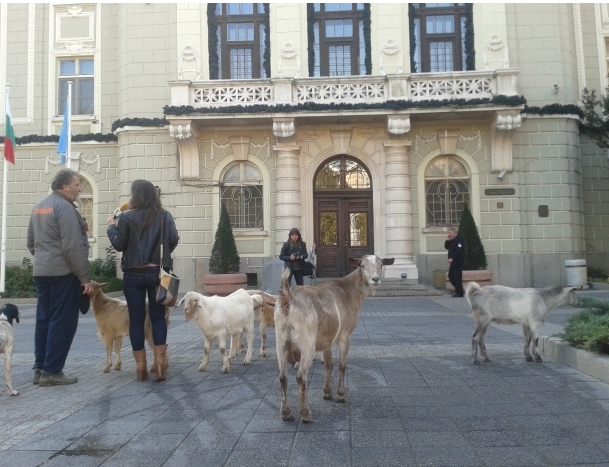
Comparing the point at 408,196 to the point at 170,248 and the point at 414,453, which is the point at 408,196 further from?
the point at 414,453

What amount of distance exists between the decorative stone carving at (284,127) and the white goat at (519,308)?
42.4 ft

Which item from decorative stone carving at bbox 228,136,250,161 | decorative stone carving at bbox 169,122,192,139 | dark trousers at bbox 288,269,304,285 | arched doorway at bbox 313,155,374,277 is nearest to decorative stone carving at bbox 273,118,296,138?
decorative stone carving at bbox 228,136,250,161

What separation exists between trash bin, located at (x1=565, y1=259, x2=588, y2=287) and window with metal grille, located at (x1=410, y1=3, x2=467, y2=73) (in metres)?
7.92

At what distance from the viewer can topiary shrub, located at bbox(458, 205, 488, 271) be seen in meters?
17.8

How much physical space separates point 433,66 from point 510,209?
5.93 m

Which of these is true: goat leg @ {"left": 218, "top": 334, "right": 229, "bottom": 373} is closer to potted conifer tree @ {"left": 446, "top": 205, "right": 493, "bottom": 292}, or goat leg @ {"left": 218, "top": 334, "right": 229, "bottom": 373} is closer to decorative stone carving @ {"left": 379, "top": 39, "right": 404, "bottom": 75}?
potted conifer tree @ {"left": 446, "top": 205, "right": 493, "bottom": 292}

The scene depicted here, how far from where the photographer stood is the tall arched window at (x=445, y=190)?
20.1 m

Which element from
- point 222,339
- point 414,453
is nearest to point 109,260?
point 222,339

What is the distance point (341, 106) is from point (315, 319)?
14951 millimetres

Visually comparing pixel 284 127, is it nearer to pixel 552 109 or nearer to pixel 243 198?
pixel 243 198

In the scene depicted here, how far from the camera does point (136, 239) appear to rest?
6.43 metres

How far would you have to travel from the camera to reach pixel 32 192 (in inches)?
866

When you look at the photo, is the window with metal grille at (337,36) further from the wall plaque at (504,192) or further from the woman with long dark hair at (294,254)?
the woman with long dark hair at (294,254)

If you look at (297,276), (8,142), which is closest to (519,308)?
(297,276)
